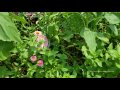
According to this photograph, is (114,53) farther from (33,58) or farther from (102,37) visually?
(33,58)

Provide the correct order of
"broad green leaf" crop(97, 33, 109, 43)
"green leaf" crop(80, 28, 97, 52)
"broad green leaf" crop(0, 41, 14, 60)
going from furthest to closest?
"broad green leaf" crop(97, 33, 109, 43), "green leaf" crop(80, 28, 97, 52), "broad green leaf" crop(0, 41, 14, 60)

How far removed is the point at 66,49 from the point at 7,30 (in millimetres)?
658

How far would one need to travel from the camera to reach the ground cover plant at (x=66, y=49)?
220cm

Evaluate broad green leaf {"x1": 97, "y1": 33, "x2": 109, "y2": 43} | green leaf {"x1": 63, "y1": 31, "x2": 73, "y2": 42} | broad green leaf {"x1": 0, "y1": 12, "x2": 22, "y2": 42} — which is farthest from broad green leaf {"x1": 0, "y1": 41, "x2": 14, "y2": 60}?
broad green leaf {"x1": 97, "y1": 33, "x2": 109, "y2": 43}

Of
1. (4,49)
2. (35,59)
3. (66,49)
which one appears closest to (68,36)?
(66,49)

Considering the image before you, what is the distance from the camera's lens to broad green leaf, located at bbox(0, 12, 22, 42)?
1908 mm

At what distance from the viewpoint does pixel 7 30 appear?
1922mm

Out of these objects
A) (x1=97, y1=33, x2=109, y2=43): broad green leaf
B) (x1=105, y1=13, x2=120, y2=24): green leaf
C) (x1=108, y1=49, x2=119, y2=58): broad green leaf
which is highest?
(x1=105, y1=13, x2=120, y2=24): green leaf

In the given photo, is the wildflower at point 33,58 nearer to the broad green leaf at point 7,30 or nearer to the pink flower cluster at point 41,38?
the pink flower cluster at point 41,38

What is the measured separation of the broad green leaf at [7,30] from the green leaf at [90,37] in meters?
0.49

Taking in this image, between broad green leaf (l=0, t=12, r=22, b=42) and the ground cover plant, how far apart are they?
118mm

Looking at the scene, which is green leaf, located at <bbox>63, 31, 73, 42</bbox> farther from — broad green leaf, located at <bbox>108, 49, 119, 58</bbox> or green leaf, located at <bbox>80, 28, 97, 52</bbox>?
broad green leaf, located at <bbox>108, 49, 119, 58</bbox>
